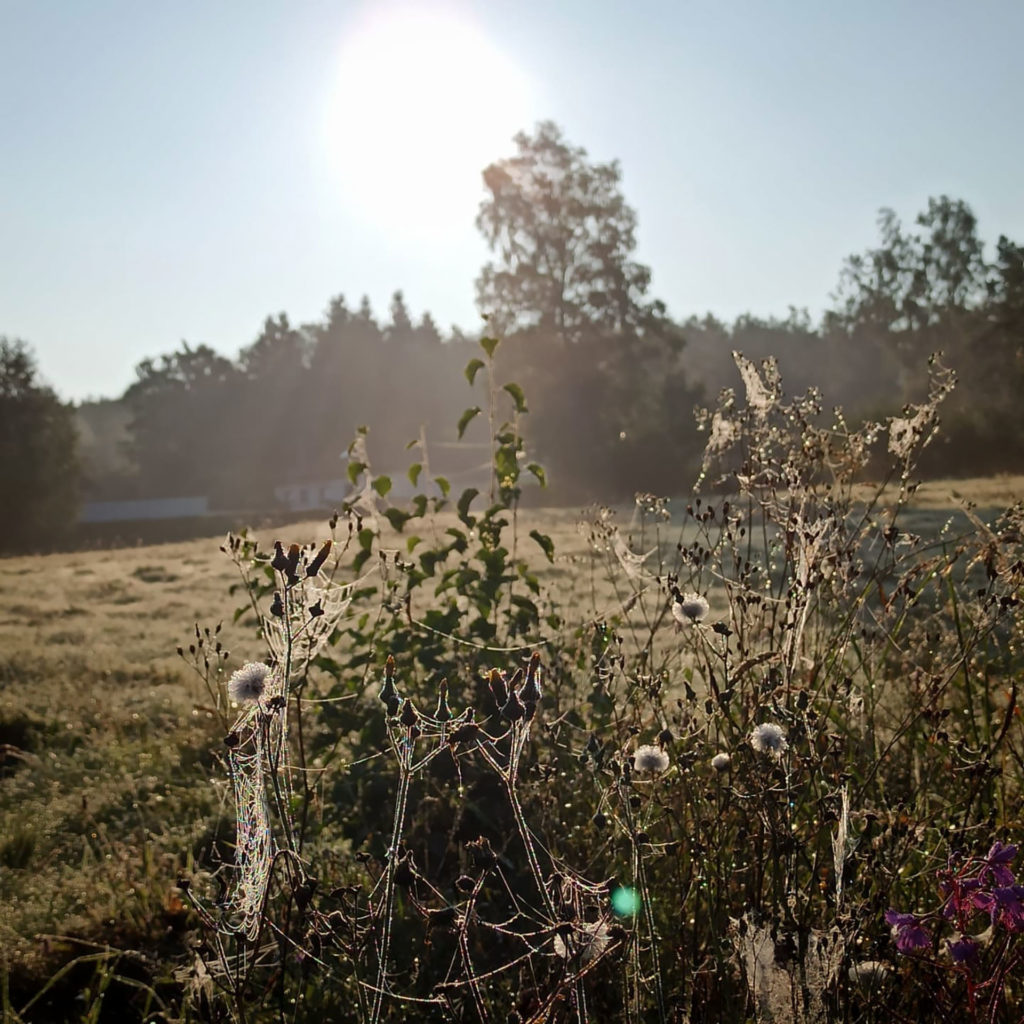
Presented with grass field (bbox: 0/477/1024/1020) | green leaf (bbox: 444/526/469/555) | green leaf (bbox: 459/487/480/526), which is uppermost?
green leaf (bbox: 459/487/480/526)

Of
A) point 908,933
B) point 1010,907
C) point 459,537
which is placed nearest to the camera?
point 1010,907

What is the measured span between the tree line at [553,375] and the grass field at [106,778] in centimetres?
160

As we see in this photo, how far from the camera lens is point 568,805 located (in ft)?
8.51

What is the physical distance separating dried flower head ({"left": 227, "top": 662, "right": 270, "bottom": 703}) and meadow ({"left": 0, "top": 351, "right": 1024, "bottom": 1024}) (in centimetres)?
1

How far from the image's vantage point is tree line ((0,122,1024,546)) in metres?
26.4

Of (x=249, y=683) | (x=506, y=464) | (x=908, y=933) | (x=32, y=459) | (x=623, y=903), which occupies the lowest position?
(x=623, y=903)

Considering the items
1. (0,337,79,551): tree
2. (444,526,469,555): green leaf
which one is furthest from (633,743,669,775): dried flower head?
(0,337,79,551): tree

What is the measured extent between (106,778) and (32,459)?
32.0m

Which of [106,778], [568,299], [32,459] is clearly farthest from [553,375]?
[106,778]

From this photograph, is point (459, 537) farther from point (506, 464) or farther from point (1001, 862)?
point (1001, 862)

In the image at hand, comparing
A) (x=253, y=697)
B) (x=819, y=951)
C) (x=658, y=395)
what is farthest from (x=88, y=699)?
(x=658, y=395)

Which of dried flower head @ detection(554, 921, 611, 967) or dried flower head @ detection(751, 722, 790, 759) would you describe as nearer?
dried flower head @ detection(554, 921, 611, 967)

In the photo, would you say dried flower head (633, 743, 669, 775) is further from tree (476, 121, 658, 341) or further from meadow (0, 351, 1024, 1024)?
tree (476, 121, 658, 341)

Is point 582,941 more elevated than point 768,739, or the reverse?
point 768,739
